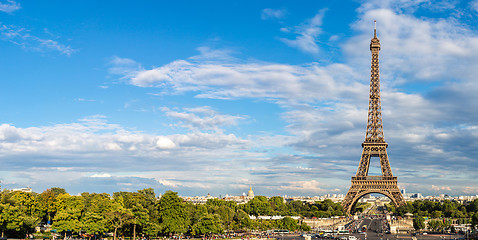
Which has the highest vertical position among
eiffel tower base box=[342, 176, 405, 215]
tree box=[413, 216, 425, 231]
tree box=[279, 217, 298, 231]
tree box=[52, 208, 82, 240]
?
eiffel tower base box=[342, 176, 405, 215]

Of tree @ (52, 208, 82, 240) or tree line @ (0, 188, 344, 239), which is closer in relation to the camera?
tree line @ (0, 188, 344, 239)

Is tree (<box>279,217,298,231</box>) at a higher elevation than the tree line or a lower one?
lower

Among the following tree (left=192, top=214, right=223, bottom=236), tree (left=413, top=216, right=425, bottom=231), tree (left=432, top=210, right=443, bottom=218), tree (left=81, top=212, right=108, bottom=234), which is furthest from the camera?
tree (left=432, top=210, right=443, bottom=218)

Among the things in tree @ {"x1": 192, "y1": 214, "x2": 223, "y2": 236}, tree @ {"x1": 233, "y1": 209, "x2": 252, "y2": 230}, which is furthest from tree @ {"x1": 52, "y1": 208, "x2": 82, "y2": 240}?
tree @ {"x1": 233, "y1": 209, "x2": 252, "y2": 230}

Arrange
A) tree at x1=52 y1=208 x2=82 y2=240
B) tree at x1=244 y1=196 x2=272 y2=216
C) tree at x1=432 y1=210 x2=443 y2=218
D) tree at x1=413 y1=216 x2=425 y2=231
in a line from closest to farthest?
tree at x1=52 y1=208 x2=82 y2=240, tree at x1=413 y1=216 x2=425 y2=231, tree at x1=432 y1=210 x2=443 y2=218, tree at x1=244 y1=196 x2=272 y2=216

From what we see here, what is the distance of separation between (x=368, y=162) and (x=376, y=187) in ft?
27.6

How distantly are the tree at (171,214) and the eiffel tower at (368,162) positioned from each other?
6739cm

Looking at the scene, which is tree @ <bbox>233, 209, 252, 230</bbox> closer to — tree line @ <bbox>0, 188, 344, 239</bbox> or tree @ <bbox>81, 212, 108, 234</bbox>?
tree line @ <bbox>0, 188, 344, 239</bbox>

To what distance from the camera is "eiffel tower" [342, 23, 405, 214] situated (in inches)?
5497


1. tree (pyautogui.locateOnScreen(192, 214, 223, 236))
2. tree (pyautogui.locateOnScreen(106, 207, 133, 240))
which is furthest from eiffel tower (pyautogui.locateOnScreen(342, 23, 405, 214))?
tree (pyautogui.locateOnScreen(106, 207, 133, 240))

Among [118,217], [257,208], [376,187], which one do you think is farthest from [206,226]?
[257,208]

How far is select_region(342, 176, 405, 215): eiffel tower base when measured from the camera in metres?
139

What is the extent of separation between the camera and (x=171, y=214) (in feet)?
299

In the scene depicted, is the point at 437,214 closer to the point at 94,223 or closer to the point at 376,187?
the point at 376,187
